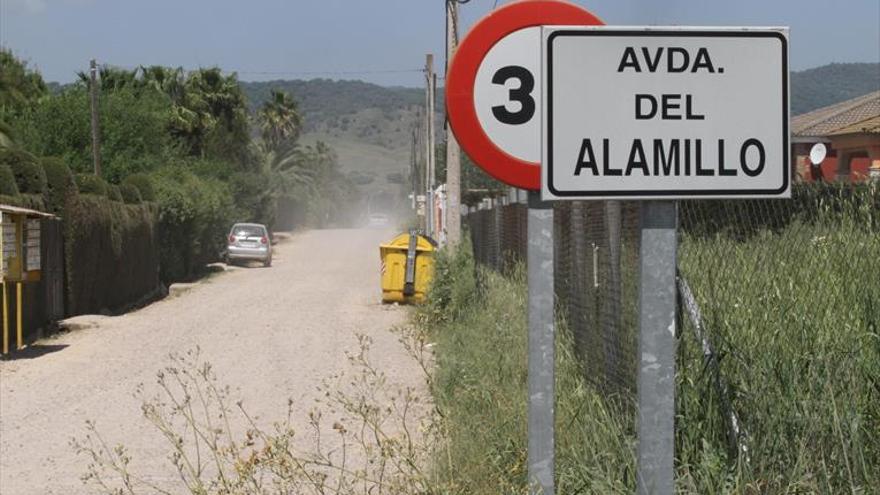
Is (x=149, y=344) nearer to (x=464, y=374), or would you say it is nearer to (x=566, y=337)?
(x=464, y=374)

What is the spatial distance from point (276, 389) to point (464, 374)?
3.95 meters

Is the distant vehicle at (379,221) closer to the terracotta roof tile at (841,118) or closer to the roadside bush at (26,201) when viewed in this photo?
the terracotta roof tile at (841,118)

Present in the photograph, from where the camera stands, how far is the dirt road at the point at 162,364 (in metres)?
9.89

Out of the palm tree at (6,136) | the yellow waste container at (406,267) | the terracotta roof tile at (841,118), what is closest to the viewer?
the yellow waste container at (406,267)

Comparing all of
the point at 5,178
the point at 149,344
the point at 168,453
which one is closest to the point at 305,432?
the point at 168,453

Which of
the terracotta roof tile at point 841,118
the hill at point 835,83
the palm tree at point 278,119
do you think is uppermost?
the hill at point 835,83

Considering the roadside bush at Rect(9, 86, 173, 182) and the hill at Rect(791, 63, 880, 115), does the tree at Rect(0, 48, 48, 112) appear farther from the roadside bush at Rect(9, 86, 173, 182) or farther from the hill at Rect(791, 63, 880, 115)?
the hill at Rect(791, 63, 880, 115)

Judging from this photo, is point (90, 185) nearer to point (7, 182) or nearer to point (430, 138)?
point (7, 182)

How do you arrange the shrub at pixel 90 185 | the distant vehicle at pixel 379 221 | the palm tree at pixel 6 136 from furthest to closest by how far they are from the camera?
the distant vehicle at pixel 379 221 < the palm tree at pixel 6 136 < the shrub at pixel 90 185

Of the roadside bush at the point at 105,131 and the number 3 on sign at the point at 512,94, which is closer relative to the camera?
the number 3 on sign at the point at 512,94

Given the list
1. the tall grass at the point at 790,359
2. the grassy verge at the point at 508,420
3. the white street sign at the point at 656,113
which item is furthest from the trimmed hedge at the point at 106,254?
the white street sign at the point at 656,113

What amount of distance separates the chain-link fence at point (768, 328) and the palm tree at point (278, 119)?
81.4 m

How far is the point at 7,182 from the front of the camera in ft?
63.9

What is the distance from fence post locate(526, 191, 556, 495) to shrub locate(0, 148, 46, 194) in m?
17.7
